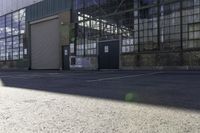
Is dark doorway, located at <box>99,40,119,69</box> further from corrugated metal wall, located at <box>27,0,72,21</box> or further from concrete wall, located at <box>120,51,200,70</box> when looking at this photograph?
corrugated metal wall, located at <box>27,0,72,21</box>

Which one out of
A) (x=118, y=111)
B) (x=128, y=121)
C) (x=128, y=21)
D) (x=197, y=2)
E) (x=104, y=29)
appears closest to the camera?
(x=128, y=121)

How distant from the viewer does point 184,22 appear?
25.6 meters

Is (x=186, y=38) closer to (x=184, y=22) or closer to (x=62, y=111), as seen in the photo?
(x=184, y=22)

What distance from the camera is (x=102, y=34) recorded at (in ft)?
107

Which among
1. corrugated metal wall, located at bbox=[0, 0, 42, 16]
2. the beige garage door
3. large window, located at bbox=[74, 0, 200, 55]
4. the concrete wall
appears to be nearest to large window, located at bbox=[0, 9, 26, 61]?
corrugated metal wall, located at bbox=[0, 0, 42, 16]

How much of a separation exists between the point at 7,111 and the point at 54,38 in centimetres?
3270

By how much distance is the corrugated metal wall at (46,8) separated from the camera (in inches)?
1469

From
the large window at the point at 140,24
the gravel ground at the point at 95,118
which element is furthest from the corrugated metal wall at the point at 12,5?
the gravel ground at the point at 95,118

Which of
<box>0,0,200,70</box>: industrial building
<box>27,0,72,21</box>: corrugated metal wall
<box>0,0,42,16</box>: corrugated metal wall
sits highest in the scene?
<box>0,0,42,16</box>: corrugated metal wall

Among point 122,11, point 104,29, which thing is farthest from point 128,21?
point 104,29

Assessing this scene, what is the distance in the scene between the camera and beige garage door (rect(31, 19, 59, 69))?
3891 centimetres

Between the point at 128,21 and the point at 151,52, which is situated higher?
the point at 128,21

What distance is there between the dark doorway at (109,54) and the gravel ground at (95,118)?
2315cm

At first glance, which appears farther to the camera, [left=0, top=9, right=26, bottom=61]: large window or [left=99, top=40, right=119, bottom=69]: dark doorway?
[left=0, top=9, right=26, bottom=61]: large window
